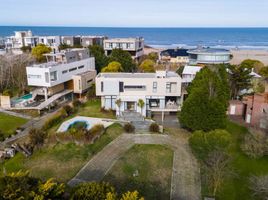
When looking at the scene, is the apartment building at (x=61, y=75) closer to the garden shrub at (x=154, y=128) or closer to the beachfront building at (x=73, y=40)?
the garden shrub at (x=154, y=128)

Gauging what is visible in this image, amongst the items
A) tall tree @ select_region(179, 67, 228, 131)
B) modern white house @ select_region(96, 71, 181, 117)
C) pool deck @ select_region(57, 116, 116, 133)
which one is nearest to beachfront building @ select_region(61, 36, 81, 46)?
modern white house @ select_region(96, 71, 181, 117)

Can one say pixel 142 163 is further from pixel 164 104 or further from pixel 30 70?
pixel 30 70

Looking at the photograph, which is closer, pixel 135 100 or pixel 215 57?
pixel 135 100

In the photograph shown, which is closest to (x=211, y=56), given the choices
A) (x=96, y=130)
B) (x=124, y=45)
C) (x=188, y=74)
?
(x=188, y=74)

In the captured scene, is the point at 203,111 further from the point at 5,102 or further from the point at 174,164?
the point at 5,102

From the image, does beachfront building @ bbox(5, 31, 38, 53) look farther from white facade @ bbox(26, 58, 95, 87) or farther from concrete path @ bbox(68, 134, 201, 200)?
concrete path @ bbox(68, 134, 201, 200)

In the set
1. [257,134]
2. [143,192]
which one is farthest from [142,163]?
[257,134]
